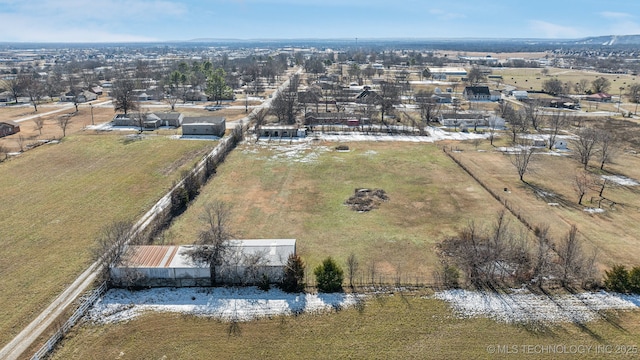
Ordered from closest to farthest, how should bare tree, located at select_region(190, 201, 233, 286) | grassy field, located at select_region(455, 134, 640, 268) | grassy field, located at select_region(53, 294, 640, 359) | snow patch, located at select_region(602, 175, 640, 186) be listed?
grassy field, located at select_region(53, 294, 640, 359), bare tree, located at select_region(190, 201, 233, 286), grassy field, located at select_region(455, 134, 640, 268), snow patch, located at select_region(602, 175, 640, 186)

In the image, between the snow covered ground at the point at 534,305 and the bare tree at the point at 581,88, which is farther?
the bare tree at the point at 581,88

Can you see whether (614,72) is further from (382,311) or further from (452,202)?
(382,311)

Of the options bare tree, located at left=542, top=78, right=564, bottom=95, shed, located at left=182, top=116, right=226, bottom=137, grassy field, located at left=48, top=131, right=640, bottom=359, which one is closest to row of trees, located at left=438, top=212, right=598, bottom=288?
grassy field, located at left=48, top=131, right=640, bottom=359

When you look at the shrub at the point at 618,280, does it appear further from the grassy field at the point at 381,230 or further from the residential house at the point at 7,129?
the residential house at the point at 7,129

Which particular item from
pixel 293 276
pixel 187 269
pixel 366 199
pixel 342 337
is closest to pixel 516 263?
pixel 342 337

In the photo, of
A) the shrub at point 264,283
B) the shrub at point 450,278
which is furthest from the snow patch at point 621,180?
the shrub at point 264,283

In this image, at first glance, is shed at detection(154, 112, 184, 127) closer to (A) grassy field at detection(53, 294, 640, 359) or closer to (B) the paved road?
(B) the paved road

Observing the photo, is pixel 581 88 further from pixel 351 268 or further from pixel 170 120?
pixel 351 268
